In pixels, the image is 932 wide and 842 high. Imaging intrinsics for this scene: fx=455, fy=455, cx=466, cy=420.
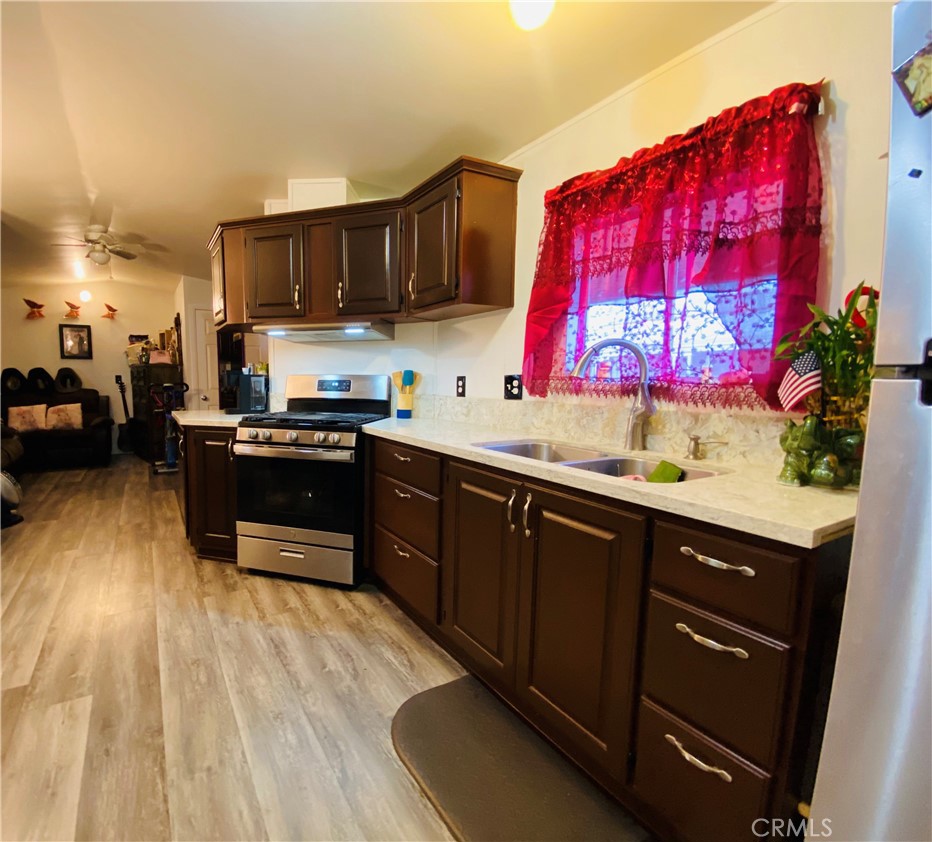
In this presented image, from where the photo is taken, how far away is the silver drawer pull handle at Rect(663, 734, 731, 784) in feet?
3.08

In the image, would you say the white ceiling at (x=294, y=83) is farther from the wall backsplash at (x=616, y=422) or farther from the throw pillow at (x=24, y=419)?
the throw pillow at (x=24, y=419)

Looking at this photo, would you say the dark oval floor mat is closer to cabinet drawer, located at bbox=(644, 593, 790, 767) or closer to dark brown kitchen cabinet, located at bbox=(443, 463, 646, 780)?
dark brown kitchen cabinet, located at bbox=(443, 463, 646, 780)

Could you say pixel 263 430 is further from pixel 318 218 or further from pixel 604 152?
pixel 604 152

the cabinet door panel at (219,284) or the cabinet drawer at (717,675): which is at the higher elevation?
the cabinet door panel at (219,284)

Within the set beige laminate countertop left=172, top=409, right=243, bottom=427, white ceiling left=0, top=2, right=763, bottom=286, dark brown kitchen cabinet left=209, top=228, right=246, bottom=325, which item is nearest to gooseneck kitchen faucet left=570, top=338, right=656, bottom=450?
white ceiling left=0, top=2, right=763, bottom=286

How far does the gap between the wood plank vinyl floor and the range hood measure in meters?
1.53

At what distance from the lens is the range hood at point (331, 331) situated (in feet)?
9.18

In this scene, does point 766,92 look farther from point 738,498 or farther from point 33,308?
point 33,308

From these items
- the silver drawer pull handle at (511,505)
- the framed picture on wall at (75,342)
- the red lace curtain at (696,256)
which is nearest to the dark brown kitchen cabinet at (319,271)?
the red lace curtain at (696,256)

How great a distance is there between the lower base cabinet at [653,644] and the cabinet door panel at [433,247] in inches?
42.1

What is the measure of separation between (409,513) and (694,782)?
1340 mm

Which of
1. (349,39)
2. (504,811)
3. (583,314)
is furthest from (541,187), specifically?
(504,811)

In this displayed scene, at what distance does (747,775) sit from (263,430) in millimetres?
2410

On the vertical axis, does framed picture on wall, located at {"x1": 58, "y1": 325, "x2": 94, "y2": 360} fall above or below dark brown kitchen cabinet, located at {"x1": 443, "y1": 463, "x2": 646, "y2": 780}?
above
